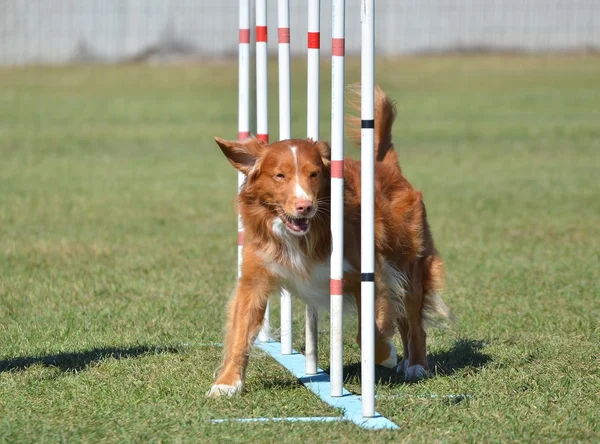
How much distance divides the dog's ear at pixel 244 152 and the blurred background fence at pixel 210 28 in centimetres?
2683

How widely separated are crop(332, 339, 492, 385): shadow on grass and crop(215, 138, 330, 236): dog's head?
3.75 ft

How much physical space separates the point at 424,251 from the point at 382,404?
137 cm

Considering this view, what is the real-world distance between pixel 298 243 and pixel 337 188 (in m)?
0.56

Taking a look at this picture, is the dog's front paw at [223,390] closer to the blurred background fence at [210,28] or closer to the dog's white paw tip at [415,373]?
the dog's white paw tip at [415,373]

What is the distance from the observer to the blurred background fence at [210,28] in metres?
31.8

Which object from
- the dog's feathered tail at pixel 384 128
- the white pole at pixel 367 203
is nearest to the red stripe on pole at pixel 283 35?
the dog's feathered tail at pixel 384 128

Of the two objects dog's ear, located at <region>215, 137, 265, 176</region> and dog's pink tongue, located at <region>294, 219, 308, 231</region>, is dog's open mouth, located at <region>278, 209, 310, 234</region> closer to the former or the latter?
dog's pink tongue, located at <region>294, 219, 308, 231</region>

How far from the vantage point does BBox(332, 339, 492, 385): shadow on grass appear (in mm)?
5980

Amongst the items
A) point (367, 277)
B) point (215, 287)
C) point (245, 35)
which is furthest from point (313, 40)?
point (215, 287)

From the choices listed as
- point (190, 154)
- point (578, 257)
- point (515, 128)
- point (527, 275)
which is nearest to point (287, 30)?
point (527, 275)

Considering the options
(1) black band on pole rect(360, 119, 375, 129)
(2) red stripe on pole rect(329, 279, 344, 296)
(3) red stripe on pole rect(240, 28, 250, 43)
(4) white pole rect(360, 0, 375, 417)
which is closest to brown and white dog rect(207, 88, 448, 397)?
(2) red stripe on pole rect(329, 279, 344, 296)

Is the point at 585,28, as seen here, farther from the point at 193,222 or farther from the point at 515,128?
the point at 193,222

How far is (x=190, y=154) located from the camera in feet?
61.9

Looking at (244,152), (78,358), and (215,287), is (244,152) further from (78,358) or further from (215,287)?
(215,287)
